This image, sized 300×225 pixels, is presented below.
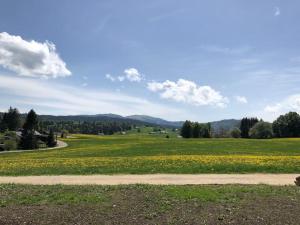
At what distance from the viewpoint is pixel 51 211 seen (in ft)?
49.2

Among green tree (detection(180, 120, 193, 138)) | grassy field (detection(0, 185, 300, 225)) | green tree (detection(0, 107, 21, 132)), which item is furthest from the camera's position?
green tree (detection(0, 107, 21, 132))

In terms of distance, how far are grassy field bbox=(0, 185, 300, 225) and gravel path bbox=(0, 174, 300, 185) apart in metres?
3.84

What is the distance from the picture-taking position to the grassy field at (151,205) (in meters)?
14.1

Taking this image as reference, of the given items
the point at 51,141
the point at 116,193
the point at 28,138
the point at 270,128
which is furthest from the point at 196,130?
the point at 116,193

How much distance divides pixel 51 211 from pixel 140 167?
15.0 m

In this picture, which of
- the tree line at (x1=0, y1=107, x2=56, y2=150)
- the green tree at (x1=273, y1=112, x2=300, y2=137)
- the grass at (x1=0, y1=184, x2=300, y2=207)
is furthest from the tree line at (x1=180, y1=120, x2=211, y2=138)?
the grass at (x1=0, y1=184, x2=300, y2=207)

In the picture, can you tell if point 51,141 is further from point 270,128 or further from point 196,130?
point 270,128

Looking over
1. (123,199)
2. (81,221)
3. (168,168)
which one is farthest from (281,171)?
(81,221)

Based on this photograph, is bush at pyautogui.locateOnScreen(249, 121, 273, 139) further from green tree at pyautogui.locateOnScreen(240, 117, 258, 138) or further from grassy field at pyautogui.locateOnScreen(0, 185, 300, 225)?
grassy field at pyautogui.locateOnScreen(0, 185, 300, 225)

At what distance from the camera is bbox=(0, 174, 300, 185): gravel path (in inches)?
890

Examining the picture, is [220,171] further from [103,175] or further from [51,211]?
[51,211]

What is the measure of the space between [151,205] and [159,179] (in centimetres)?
847

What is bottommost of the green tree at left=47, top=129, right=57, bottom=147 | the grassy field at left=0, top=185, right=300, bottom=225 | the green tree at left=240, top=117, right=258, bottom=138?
the grassy field at left=0, top=185, right=300, bottom=225

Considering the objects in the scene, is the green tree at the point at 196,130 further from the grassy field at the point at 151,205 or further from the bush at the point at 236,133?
the grassy field at the point at 151,205
